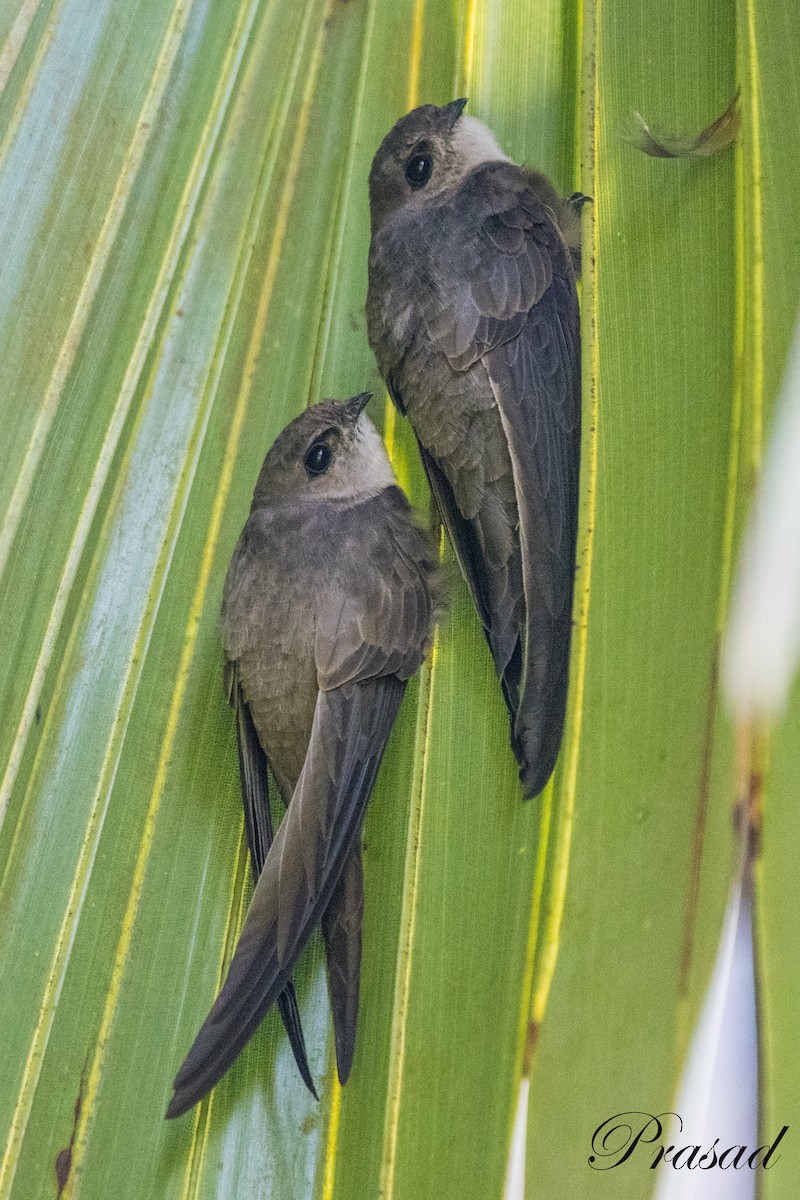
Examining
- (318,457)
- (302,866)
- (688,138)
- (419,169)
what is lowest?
(302,866)

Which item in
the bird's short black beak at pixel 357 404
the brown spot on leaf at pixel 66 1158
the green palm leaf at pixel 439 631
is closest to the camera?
the green palm leaf at pixel 439 631

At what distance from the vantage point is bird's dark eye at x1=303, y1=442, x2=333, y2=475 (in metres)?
0.98

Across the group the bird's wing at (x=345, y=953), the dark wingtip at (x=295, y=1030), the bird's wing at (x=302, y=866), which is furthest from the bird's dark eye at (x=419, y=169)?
the dark wingtip at (x=295, y=1030)

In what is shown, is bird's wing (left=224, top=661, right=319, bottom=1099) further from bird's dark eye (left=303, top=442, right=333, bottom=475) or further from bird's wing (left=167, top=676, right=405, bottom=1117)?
bird's dark eye (left=303, top=442, right=333, bottom=475)

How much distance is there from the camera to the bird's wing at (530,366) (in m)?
0.80

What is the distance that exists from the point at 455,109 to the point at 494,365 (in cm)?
27

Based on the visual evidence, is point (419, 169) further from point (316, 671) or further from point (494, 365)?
point (316, 671)

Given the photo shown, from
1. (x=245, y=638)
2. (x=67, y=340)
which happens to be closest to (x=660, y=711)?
(x=245, y=638)

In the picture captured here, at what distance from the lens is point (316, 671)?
36.2 inches

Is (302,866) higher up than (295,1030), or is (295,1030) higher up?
(302,866)

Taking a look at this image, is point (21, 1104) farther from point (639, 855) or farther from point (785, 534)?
point (785, 534)

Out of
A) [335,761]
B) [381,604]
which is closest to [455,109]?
[381,604]

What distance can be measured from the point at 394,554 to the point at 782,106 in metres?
0.46

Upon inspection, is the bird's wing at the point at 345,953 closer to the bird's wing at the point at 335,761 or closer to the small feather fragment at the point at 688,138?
the bird's wing at the point at 335,761
